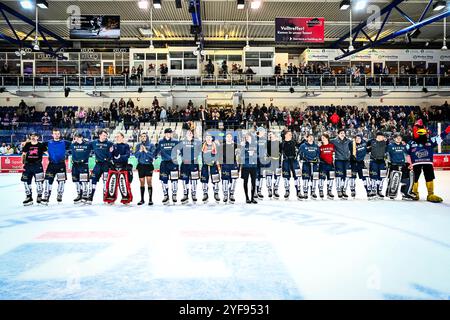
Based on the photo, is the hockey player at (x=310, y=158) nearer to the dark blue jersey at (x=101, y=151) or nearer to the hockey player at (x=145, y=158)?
the hockey player at (x=145, y=158)

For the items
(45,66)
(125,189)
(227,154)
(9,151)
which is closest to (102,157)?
(125,189)

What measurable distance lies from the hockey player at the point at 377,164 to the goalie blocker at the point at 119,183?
6.10 metres

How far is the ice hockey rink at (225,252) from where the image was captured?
3.64 metres

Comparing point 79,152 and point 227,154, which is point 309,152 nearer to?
point 227,154

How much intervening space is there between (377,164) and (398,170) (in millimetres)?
621

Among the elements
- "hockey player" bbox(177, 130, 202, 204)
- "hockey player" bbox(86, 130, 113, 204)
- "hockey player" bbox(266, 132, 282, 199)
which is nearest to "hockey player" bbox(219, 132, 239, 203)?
"hockey player" bbox(177, 130, 202, 204)

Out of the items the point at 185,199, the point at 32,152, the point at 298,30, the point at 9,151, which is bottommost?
the point at 185,199

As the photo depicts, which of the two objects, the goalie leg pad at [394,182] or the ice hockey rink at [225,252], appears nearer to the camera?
the ice hockey rink at [225,252]

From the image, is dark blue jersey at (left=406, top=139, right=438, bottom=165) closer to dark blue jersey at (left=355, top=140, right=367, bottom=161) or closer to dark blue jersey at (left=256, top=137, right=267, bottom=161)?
dark blue jersey at (left=355, top=140, right=367, bottom=161)

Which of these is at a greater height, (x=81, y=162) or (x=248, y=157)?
(x=248, y=157)

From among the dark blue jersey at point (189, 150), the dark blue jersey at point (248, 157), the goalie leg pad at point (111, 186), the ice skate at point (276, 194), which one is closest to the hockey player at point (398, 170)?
the ice skate at point (276, 194)

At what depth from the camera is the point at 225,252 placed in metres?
4.95

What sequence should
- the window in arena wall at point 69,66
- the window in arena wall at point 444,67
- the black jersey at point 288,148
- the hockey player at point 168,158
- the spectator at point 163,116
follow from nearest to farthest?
the hockey player at point 168,158 → the black jersey at point 288,148 → the spectator at point 163,116 → the window in arena wall at point 69,66 → the window in arena wall at point 444,67
